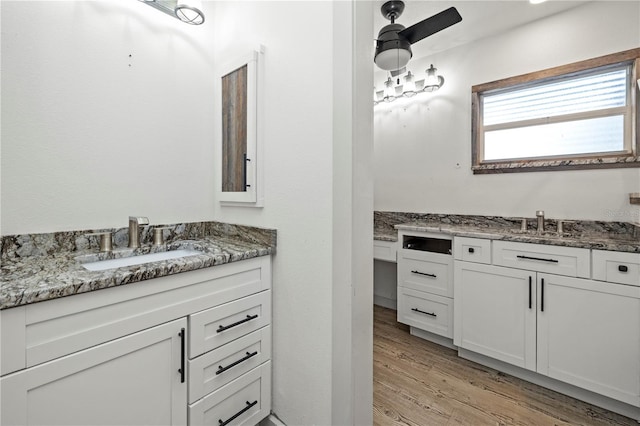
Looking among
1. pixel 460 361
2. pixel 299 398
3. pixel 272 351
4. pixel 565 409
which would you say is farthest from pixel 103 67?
pixel 565 409

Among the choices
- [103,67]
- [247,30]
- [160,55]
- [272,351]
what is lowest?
[272,351]

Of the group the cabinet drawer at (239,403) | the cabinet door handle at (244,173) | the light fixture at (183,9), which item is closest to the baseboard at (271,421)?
the cabinet drawer at (239,403)

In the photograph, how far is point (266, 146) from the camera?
57.5 inches

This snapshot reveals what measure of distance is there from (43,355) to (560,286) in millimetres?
2467

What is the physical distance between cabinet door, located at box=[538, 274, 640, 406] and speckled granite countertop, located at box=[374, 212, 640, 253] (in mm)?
228

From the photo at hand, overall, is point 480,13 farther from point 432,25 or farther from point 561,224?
point 561,224

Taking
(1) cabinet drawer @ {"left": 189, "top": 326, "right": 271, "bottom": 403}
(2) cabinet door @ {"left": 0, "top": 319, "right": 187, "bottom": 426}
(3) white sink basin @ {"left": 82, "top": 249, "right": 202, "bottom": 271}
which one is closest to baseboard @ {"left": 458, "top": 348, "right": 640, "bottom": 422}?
(1) cabinet drawer @ {"left": 189, "top": 326, "right": 271, "bottom": 403}

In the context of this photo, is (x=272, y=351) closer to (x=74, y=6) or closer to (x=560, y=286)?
(x=560, y=286)

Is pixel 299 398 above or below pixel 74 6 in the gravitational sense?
below

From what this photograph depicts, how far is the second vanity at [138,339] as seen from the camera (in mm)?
793

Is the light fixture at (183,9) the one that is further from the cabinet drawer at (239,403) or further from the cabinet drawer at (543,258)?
the cabinet drawer at (543,258)

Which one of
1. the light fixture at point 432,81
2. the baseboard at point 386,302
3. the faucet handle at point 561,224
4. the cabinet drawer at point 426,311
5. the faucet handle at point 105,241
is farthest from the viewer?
the baseboard at point 386,302

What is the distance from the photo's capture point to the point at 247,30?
5.15 ft

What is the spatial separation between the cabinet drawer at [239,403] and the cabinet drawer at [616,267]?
193 centimetres
